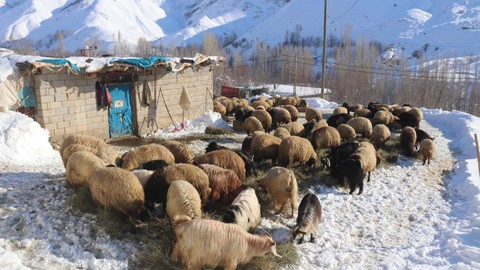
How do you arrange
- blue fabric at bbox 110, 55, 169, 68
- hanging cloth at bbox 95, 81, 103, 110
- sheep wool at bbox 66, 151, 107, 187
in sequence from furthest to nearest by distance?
blue fabric at bbox 110, 55, 169, 68, hanging cloth at bbox 95, 81, 103, 110, sheep wool at bbox 66, 151, 107, 187

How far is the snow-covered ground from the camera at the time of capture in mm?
6207

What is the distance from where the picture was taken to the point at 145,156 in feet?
30.1

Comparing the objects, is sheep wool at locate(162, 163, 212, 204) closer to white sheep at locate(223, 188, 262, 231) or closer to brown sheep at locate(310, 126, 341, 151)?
white sheep at locate(223, 188, 262, 231)

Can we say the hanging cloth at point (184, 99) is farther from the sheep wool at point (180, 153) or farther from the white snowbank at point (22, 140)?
the sheep wool at point (180, 153)

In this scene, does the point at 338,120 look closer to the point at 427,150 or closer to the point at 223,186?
the point at 427,150

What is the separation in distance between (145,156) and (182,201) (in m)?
3.03

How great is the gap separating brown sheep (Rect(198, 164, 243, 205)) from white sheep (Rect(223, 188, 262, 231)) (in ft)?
1.09

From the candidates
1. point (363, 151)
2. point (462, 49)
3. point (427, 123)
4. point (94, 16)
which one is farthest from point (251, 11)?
point (363, 151)

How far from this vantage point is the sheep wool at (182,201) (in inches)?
254

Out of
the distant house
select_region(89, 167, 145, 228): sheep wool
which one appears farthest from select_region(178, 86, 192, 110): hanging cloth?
select_region(89, 167, 145, 228): sheep wool

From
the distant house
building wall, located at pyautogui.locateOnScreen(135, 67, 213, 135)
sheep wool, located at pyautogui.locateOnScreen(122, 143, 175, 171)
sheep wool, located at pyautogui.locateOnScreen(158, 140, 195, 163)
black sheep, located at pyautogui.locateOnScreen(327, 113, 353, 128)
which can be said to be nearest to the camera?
sheep wool, located at pyautogui.locateOnScreen(122, 143, 175, 171)

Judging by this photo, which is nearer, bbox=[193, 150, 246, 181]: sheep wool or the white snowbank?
bbox=[193, 150, 246, 181]: sheep wool

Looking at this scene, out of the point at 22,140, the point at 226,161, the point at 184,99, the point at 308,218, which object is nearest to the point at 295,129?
the point at 184,99

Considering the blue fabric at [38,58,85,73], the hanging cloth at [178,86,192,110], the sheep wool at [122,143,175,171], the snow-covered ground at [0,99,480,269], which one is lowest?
the snow-covered ground at [0,99,480,269]
